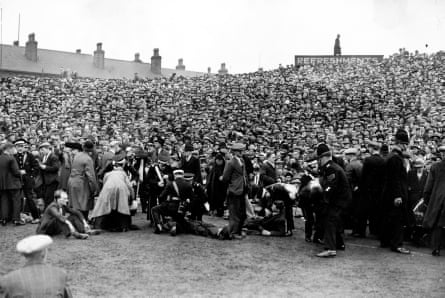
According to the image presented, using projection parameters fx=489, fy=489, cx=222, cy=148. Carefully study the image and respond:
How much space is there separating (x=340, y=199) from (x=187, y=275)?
2.96 m

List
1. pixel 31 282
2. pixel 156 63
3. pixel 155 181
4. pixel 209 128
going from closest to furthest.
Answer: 1. pixel 31 282
2. pixel 155 181
3. pixel 209 128
4. pixel 156 63

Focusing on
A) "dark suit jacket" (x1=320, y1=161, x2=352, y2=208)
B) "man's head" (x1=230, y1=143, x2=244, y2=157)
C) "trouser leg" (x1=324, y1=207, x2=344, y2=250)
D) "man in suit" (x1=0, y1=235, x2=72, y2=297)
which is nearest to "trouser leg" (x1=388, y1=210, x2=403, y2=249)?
"dark suit jacket" (x1=320, y1=161, x2=352, y2=208)

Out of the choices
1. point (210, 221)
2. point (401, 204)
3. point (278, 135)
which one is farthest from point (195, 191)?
point (278, 135)

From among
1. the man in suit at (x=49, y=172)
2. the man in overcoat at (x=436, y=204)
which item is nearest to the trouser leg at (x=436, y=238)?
the man in overcoat at (x=436, y=204)

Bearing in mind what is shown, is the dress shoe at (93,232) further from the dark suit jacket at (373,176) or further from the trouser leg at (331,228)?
the dark suit jacket at (373,176)

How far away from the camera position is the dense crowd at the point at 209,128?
10.5 meters

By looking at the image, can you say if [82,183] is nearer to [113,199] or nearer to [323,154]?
[113,199]

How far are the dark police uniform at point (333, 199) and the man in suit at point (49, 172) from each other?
6325 millimetres

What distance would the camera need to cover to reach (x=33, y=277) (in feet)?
10.9

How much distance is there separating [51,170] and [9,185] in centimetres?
97

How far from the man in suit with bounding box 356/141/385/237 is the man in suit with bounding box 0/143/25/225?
24.1 ft

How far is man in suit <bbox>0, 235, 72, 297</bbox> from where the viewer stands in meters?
3.29

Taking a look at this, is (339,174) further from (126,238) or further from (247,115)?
(247,115)

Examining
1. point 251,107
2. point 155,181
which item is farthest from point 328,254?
point 251,107
